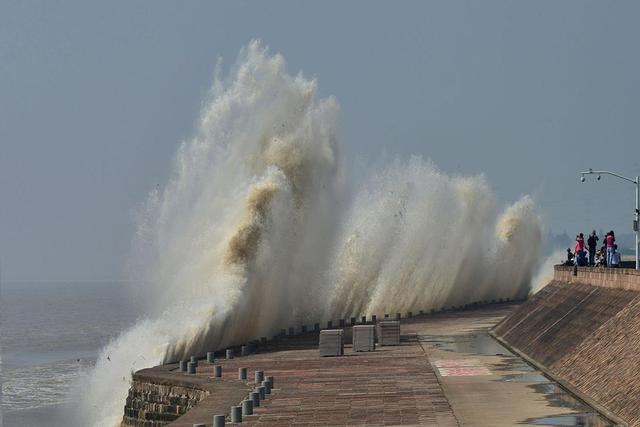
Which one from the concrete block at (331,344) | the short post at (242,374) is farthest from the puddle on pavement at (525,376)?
the short post at (242,374)

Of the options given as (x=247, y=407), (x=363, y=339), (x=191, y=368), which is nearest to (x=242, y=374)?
(x=191, y=368)

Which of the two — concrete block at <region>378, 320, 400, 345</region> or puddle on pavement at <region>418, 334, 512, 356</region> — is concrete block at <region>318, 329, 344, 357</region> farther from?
concrete block at <region>378, 320, 400, 345</region>

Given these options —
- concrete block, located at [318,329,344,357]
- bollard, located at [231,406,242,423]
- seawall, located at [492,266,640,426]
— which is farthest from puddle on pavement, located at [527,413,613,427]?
concrete block, located at [318,329,344,357]

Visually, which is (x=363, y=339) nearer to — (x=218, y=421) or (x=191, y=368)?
(x=191, y=368)

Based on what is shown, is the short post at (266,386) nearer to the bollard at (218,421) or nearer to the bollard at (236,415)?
the bollard at (236,415)

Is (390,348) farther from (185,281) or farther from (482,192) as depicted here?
(482,192)
